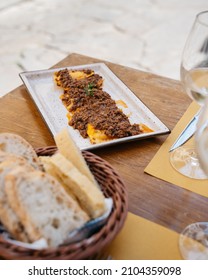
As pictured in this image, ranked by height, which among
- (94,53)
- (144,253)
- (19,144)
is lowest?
(94,53)

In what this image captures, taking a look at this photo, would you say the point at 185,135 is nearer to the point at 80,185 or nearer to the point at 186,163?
the point at 186,163

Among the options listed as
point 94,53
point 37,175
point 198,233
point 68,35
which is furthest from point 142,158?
point 68,35

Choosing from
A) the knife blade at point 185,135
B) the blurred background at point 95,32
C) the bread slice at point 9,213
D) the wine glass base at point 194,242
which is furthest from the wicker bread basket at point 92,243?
the blurred background at point 95,32

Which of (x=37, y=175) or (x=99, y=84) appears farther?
(x=99, y=84)

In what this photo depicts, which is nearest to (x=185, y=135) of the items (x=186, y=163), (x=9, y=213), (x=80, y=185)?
(x=186, y=163)

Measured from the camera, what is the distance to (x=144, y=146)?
2.99ft

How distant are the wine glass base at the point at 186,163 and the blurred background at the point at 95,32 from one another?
4.86ft

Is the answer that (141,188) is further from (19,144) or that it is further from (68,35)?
(68,35)

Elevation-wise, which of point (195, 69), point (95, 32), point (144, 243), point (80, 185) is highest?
point (195, 69)

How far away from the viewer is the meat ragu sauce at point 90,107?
95cm

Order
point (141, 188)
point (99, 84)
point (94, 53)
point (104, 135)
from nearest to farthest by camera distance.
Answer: point (141, 188), point (104, 135), point (99, 84), point (94, 53)

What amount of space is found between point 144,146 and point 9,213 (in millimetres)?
422

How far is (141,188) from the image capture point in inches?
30.9
